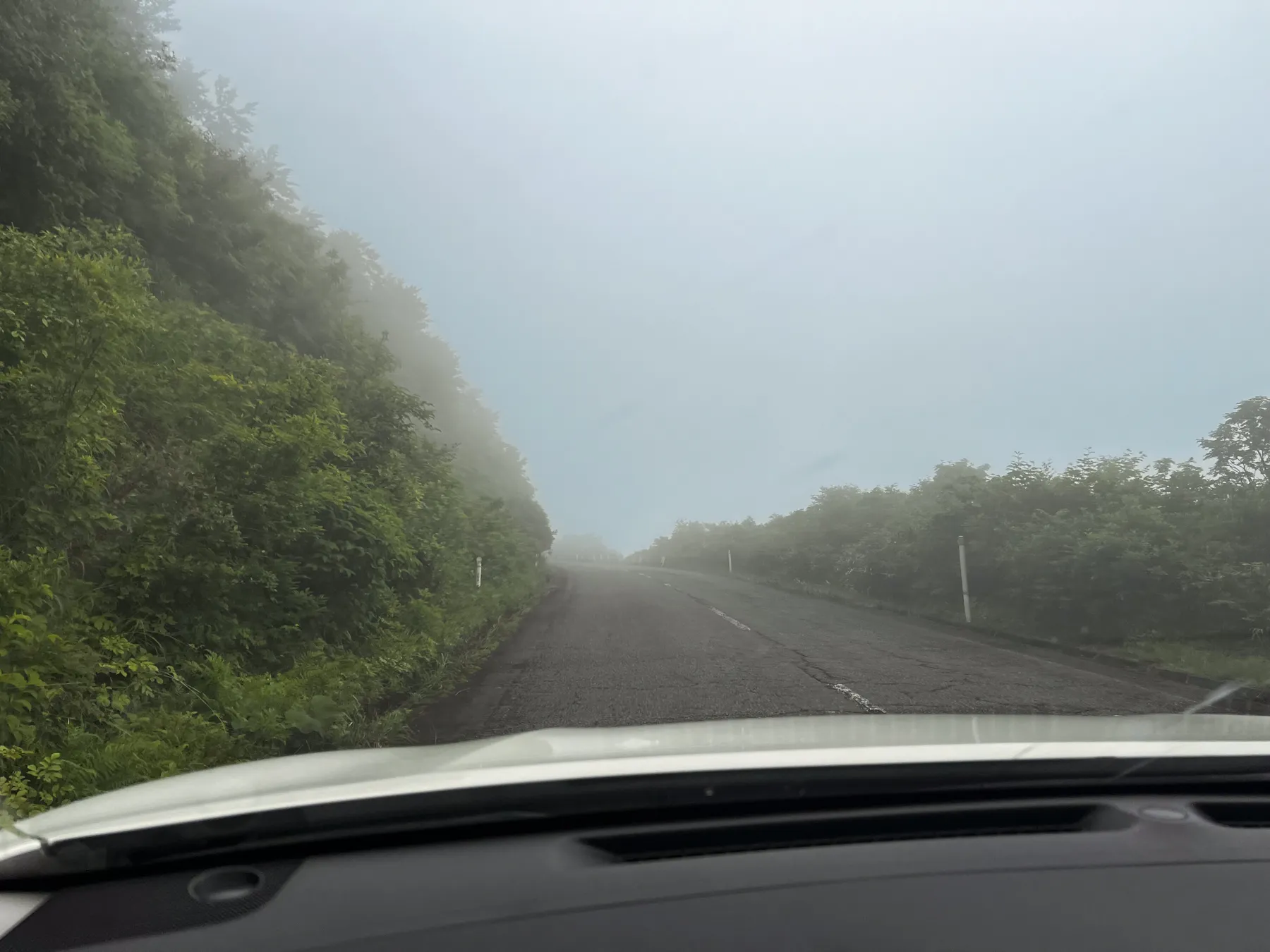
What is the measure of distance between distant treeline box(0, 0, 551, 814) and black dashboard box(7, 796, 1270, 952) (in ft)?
10.1

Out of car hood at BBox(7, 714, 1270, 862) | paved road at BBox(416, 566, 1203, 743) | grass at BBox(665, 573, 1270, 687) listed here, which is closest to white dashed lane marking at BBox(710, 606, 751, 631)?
paved road at BBox(416, 566, 1203, 743)

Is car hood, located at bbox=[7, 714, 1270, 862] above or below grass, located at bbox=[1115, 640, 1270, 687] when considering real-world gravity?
above

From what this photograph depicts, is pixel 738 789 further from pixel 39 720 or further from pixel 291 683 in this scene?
pixel 291 683

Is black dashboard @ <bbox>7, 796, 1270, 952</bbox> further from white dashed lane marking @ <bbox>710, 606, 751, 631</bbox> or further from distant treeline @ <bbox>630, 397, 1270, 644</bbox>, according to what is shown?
white dashed lane marking @ <bbox>710, 606, 751, 631</bbox>

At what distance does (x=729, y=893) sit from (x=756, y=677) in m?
7.34

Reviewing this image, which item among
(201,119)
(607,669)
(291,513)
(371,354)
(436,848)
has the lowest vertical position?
(607,669)

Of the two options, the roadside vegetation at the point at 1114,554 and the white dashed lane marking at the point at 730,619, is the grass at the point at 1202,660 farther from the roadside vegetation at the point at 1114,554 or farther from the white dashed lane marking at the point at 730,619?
the white dashed lane marking at the point at 730,619

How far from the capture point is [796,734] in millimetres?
2738

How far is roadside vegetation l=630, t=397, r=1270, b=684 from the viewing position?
36.3 ft

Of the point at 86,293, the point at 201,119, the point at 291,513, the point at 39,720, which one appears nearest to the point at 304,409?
the point at 291,513

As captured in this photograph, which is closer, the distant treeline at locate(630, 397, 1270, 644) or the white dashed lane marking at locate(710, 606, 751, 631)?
the distant treeline at locate(630, 397, 1270, 644)

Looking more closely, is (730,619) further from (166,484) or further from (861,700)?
(166,484)

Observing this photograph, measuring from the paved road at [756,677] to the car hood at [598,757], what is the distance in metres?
3.99

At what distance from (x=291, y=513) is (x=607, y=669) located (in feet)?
12.8
